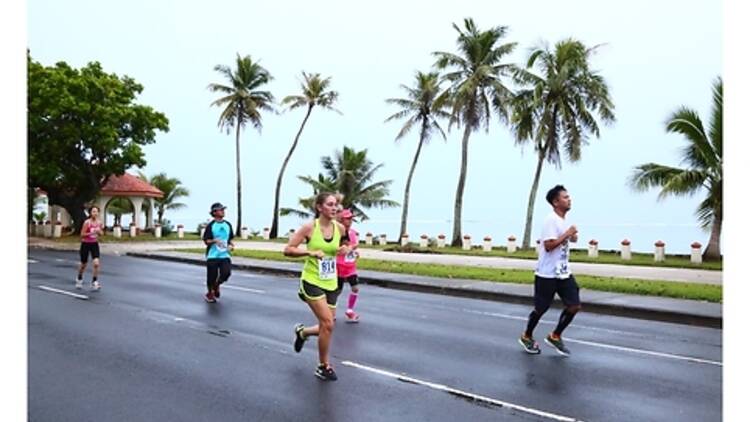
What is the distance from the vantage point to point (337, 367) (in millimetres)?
7652

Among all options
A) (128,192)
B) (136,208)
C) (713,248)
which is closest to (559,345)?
(713,248)

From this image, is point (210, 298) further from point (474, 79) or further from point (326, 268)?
point (474, 79)

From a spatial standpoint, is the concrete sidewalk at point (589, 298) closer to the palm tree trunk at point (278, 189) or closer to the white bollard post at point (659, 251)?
the white bollard post at point (659, 251)

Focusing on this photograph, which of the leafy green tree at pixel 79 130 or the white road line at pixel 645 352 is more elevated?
the leafy green tree at pixel 79 130

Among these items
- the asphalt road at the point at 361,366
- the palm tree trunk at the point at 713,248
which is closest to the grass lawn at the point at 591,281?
the asphalt road at the point at 361,366

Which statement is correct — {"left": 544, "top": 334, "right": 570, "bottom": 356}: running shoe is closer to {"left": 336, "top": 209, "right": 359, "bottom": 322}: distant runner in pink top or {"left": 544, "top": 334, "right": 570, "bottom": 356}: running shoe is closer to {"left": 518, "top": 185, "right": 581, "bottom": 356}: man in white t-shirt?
{"left": 518, "top": 185, "right": 581, "bottom": 356}: man in white t-shirt

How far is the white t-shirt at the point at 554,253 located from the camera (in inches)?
317

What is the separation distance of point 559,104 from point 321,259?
1120 inches

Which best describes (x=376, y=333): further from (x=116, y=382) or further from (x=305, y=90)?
(x=305, y=90)

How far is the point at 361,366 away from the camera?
7711mm

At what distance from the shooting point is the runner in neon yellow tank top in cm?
694

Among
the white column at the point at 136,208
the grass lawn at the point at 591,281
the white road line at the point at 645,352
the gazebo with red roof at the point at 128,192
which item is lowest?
the white road line at the point at 645,352

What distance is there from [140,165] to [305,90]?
13.1 metres

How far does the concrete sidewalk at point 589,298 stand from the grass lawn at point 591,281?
1.68ft
